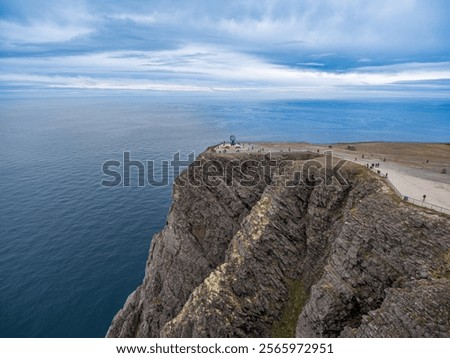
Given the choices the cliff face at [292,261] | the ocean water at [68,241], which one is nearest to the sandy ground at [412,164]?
the cliff face at [292,261]

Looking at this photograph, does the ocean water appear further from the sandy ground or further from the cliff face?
the sandy ground

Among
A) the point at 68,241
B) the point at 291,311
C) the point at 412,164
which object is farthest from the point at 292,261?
the point at 68,241

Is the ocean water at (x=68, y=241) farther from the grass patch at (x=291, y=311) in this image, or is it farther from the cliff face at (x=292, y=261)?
the grass patch at (x=291, y=311)

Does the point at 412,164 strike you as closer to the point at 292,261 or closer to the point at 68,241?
the point at 292,261

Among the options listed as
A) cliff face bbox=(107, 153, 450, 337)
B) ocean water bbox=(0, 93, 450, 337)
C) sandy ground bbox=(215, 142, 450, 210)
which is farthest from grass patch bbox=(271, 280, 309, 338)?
ocean water bbox=(0, 93, 450, 337)

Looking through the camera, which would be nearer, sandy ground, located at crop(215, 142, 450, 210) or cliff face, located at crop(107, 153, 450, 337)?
cliff face, located at crop(107, 153, 450, 337)
